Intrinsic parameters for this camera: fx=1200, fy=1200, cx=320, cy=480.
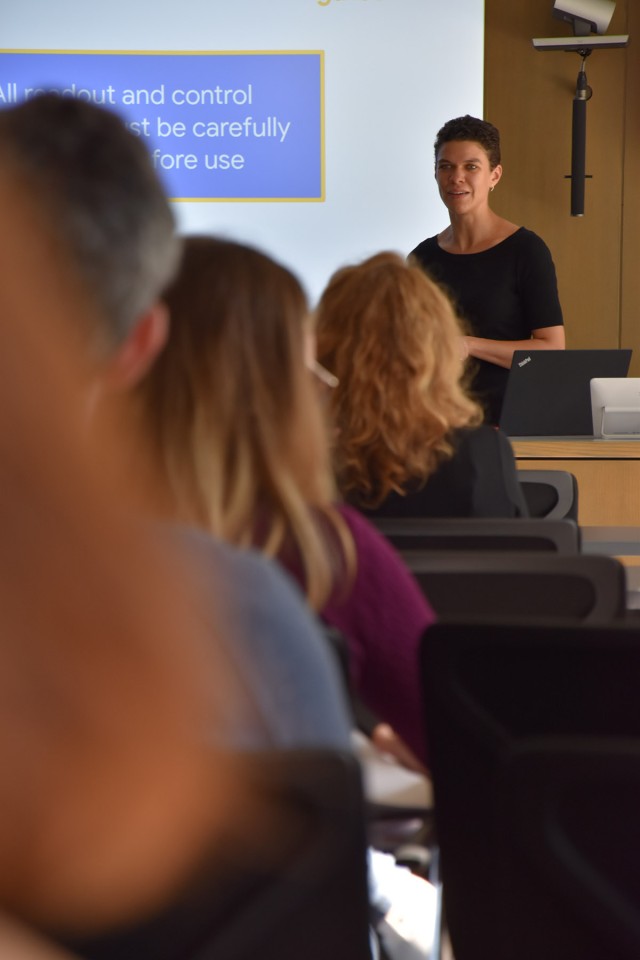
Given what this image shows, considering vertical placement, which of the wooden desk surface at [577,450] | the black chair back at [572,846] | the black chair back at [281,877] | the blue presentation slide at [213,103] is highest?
the blue presentation slide at [213,103]

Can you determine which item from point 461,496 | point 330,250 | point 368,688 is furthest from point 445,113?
point 368,688

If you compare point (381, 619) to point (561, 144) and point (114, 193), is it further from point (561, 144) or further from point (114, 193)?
point (561, 144)

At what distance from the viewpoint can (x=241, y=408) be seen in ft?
3.79

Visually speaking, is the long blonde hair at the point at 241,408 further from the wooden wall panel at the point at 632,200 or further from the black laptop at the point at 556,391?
the wooden wall panel at the point at 632,200

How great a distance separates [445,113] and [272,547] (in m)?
5.05

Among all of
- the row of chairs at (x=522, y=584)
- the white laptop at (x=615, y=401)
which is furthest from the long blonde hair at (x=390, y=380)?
the white laptop at (x=615, y=401)

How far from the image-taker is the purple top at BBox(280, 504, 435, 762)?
1340 mm

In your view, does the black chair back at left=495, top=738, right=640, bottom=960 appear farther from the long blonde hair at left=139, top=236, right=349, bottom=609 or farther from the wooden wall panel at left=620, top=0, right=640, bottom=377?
the wooden wall panel at left=620, top=0, right=640, bottom=377

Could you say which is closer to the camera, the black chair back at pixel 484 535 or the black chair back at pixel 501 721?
the black chair back at pixel 501 721

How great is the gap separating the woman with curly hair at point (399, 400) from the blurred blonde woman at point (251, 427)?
0.86 meters

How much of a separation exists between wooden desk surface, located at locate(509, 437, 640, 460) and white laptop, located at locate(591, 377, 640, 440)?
0.40 ft

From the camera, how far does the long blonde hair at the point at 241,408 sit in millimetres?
1110

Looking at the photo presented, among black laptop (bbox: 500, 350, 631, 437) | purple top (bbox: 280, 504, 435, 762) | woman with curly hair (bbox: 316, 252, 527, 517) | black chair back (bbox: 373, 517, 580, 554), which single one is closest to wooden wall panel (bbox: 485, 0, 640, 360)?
black laptop (bbox: 500, 350, 631, 437)

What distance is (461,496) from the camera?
223 cm
